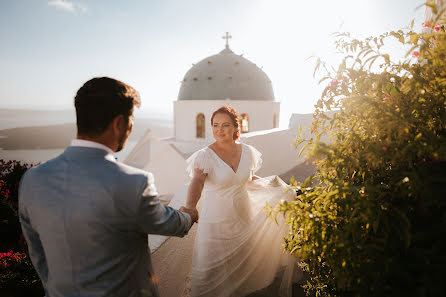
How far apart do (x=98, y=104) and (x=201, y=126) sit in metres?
21.3

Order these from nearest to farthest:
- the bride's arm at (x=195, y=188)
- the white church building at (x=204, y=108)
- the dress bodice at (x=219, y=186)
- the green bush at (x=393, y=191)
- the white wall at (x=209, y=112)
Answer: the green bush at (x=393, y=191) < the bride's arm at (x=195, y=188) < the dress bodice at (x=219, y=186) < the white church building at (x=204, y=108) < the white wall at (x=209, y=112)

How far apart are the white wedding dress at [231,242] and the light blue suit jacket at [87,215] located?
1492 millimetres

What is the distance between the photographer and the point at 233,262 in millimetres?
2865

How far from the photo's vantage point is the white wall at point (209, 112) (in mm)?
21375

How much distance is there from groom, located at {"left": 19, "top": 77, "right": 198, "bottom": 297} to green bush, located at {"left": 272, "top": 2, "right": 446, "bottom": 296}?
82 centimetres

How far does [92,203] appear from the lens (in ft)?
4.11

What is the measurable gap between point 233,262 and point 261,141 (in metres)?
4.93

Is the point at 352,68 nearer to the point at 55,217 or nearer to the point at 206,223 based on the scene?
the point at 55,217

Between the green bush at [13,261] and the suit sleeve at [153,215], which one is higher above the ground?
the suit sleeve at [153,215]

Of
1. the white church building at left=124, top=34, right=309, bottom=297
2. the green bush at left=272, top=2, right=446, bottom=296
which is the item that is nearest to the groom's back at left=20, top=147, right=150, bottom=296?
the green bush at left=272, top=2, right=446, bottom=296

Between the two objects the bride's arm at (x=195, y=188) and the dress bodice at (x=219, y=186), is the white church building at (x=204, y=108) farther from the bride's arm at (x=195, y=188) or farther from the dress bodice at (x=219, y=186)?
the bride's arm at (x=195, y=188)

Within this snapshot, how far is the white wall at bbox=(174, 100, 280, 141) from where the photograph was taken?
21.4 meters

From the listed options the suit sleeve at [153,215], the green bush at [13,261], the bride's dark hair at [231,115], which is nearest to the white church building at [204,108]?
the green bush at [13,261]

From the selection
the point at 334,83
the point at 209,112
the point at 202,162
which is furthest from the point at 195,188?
the point at 209,112
